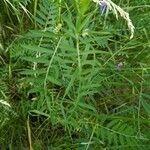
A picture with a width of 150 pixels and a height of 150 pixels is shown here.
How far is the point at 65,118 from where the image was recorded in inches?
47.1

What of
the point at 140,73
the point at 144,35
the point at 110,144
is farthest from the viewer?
the point at 144,35

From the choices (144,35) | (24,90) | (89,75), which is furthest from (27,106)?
(144,35)

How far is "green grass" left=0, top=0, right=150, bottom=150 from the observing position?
1170mm

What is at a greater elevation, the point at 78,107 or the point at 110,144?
the point at 78,107

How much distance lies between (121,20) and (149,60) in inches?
7.6

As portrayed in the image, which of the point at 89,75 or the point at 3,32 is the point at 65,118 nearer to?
the point at 89,75

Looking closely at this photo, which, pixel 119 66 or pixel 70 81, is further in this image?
pixel 119 66

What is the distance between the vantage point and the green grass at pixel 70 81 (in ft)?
3.84

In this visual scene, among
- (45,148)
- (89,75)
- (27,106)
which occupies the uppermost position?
(89,75)

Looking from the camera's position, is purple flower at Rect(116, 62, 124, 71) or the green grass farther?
purple flower at Rect(116, 62, 124, 71)

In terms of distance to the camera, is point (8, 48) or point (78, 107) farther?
point (8, 48)

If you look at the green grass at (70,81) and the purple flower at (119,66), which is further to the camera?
the purple flower at (119,66)

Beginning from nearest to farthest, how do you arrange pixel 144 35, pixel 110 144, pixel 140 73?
pixel 110 144 → pixel 140 73 → pixel 144 35

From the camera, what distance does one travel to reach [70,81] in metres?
1.14
